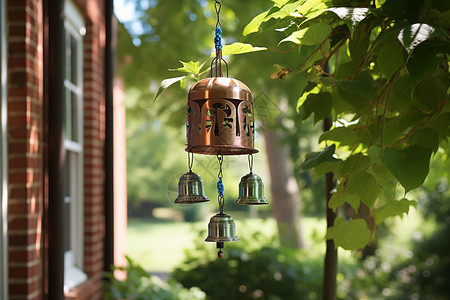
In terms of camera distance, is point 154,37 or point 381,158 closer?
point 381,158

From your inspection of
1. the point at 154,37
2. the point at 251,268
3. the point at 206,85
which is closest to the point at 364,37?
the point at 206,85

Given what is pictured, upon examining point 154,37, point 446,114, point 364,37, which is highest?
point 154,37

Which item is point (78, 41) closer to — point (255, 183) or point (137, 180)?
point (255, 183)

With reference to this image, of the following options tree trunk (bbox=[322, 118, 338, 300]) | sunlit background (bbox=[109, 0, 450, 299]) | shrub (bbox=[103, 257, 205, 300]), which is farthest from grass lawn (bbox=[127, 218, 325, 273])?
tree trunk (bbox=[322, 118, 338, 300])

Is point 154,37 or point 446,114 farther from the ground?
point 154,37

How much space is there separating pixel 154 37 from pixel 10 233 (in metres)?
6.03

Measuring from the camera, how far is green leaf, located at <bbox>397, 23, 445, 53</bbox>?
130 centimetres

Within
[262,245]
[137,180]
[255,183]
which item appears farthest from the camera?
[137,180]

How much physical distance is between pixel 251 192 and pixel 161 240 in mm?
34798

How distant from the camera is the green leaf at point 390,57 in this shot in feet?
5.55

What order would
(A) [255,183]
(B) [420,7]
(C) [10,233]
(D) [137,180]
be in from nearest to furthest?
(B) [420,7] → (A) [255,183] → (C) [10,233] → (D) [137,180]

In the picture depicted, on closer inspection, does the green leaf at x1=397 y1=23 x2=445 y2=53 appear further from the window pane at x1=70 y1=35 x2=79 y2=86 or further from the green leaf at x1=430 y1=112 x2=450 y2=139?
the window pane at x1=70 y1=35 x2=79 y2=86

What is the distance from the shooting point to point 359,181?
1.83 m

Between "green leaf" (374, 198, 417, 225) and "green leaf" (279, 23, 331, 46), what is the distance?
680 mm
